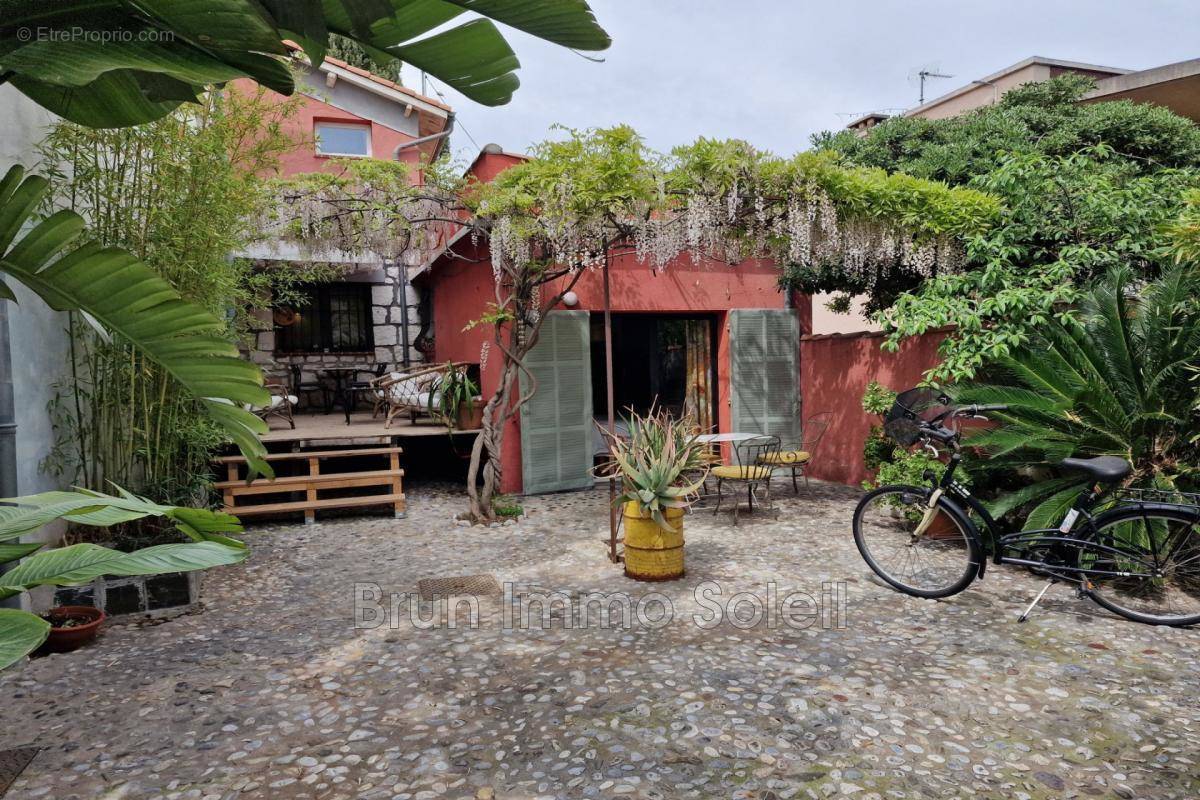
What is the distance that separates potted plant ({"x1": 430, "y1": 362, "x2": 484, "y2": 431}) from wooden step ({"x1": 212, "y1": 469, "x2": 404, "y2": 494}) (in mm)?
757

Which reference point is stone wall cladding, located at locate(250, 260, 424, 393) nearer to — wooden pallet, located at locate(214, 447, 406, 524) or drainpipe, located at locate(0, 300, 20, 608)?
wooden pallet, located at locate(214, 447, 406, 524)

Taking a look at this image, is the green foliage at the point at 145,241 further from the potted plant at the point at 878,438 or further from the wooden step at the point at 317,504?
the potted plant at the point at 878,438

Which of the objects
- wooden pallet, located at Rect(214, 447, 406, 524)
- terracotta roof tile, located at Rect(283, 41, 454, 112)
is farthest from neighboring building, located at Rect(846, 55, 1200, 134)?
wooden pallet, located at Rect(214, 447, 406, 524)

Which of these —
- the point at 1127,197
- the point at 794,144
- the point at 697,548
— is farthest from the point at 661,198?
the point at 1127,197

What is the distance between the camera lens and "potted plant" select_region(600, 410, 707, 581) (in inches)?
144

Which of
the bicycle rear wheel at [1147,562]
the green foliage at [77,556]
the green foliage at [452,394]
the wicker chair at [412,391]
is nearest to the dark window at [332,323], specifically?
the wicker chair at [412,391]

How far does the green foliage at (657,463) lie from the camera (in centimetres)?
366

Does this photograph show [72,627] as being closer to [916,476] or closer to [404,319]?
[916,476]

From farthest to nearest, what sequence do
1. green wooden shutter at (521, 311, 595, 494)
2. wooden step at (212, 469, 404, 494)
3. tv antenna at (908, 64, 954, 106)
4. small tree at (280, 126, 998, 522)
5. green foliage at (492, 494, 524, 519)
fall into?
tv antenna at (908, 64, 954, 106) < green wooden shutter at (521, 311, 595, 494) < green foliage at (492, 494, 524, 519) < wooden step at (212, 469, 404, 494) < small tree at (280, 126, 998, 522)

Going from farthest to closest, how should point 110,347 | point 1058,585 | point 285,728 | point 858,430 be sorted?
point 858,430, point 1058,585, point 110,347, point 285,728

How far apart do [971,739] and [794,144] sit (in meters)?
4.15

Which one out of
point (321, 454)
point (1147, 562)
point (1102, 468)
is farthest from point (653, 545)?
point (321, 454)

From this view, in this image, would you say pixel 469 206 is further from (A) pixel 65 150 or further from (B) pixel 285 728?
(B) pixel 285 728

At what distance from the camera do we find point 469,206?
17.8ft
